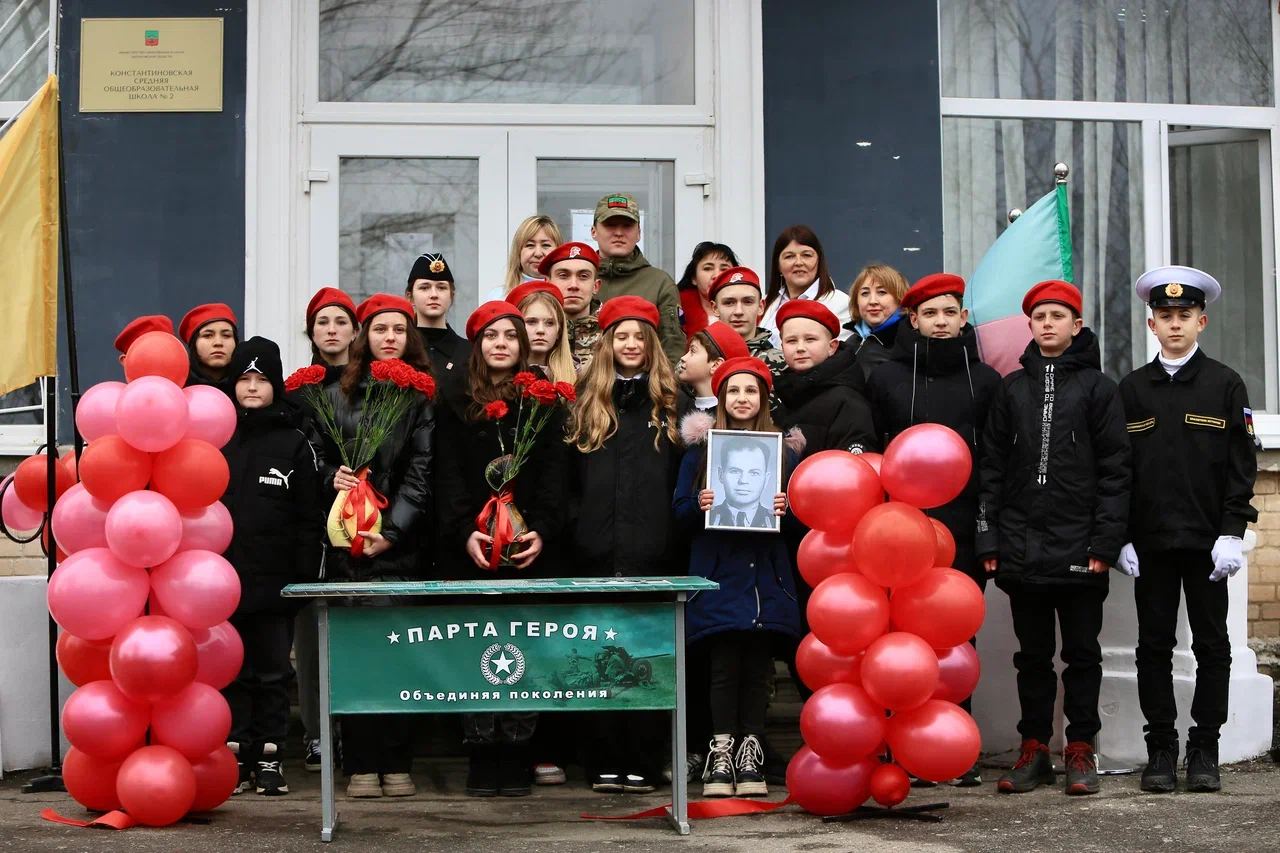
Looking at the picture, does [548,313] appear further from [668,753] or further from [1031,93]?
[1031,93]

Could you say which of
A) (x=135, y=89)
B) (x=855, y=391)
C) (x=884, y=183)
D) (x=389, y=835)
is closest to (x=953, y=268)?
(x=884, y=183)

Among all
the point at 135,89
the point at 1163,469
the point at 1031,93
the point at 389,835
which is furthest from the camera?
the point at 1031,93

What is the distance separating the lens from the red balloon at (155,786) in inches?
223

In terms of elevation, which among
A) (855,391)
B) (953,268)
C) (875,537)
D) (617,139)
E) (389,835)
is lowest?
(389,835)

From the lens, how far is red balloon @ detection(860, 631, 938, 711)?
5.59 m

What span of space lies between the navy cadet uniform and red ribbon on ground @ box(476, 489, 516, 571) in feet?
7.46

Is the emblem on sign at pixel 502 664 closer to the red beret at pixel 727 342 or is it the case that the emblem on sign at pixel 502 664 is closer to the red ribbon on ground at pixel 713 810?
the red ribbon on ground at pixel 713 810

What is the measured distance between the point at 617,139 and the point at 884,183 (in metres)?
1.42

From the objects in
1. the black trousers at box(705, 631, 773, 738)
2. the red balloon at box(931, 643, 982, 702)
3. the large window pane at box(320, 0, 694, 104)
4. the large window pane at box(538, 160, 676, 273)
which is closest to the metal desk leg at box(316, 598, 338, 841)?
the black trousers at box(705, 631, 773, 738)

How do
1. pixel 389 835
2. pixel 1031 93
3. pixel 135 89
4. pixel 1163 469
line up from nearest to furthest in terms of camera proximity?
pixel 389 835
pixel 1163 469
pixel 135 89
pixel 1031 93

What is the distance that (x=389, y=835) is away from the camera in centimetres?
560

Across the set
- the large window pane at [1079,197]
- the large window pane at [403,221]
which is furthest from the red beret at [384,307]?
the large window pane at [1079,197]

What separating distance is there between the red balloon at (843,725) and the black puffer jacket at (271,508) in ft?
6.59

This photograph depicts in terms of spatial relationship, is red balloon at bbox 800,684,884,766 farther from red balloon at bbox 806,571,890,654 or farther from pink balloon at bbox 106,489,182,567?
pink balloon at bbox 106,489,182,567
